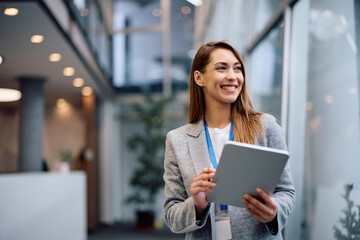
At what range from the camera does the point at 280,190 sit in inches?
52.1

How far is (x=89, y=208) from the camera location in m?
7.70

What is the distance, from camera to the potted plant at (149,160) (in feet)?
26.3

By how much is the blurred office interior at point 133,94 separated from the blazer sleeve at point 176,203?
92 cm

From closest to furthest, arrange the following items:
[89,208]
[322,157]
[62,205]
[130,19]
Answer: [322,157] → [62,205] → [89,208] → [130,19]

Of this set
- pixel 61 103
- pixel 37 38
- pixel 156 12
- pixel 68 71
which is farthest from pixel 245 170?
pixel 156 12

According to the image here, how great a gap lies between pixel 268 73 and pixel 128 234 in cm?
528

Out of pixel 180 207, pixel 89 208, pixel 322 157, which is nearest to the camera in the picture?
pixel 180 207

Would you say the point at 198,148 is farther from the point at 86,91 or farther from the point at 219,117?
the point at 86,91

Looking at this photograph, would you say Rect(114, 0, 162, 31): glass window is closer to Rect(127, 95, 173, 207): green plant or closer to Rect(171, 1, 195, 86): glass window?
Rect(171, 1, 195, 86): glass window

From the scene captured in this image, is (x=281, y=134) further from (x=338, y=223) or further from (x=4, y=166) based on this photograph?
(x=4, y=166)

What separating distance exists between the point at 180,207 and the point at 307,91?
1494mm

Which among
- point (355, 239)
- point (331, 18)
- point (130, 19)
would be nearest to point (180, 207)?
point (355, 239)

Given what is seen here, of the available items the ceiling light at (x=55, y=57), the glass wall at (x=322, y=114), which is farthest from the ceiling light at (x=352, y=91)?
the ceiling light at (x=55, y=57)

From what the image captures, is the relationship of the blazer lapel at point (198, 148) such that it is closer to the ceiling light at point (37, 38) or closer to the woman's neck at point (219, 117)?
the woman's neck at point (219, 117)
